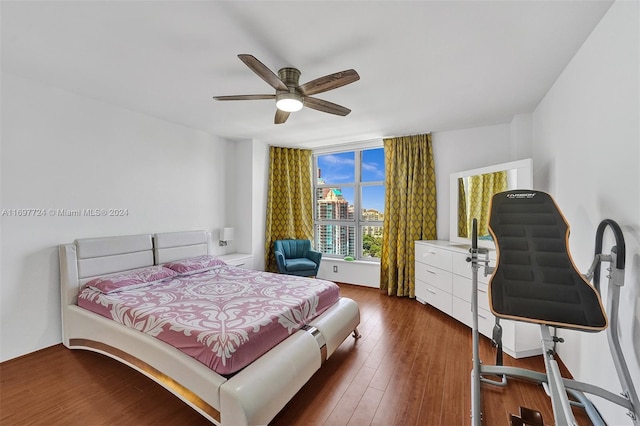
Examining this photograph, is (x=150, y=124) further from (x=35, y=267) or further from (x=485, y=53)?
(x=485, y=53)

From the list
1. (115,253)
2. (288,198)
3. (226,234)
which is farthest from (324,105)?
(226,234)

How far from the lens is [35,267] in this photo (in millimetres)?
2514

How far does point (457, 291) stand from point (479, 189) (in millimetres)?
1326

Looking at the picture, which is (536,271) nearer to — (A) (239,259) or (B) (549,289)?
(B) (549,289)

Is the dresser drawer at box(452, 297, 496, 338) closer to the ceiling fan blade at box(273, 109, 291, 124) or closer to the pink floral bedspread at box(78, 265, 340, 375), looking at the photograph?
the pink floral bedspread at box(78, 265, 340, 375)

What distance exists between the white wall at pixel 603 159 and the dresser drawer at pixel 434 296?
1053 mm

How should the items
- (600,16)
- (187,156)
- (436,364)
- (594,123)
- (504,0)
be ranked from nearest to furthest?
(504,0) < (600,16) < (594,123) < (436,364) < (187,156)

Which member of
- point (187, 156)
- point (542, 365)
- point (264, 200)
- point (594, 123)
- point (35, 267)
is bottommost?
point (542, 365)

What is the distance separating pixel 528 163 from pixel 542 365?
6.30 ft

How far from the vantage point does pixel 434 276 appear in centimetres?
351

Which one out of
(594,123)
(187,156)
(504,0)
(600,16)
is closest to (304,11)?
(504,0)

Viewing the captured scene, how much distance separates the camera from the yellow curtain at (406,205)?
161 inches

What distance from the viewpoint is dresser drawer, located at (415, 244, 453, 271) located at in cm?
328

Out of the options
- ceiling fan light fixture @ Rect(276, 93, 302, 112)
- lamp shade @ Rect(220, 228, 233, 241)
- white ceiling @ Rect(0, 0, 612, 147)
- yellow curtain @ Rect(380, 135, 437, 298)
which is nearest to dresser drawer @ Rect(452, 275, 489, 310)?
yellow curtain @ Rect(380, 135, 437, 298)
